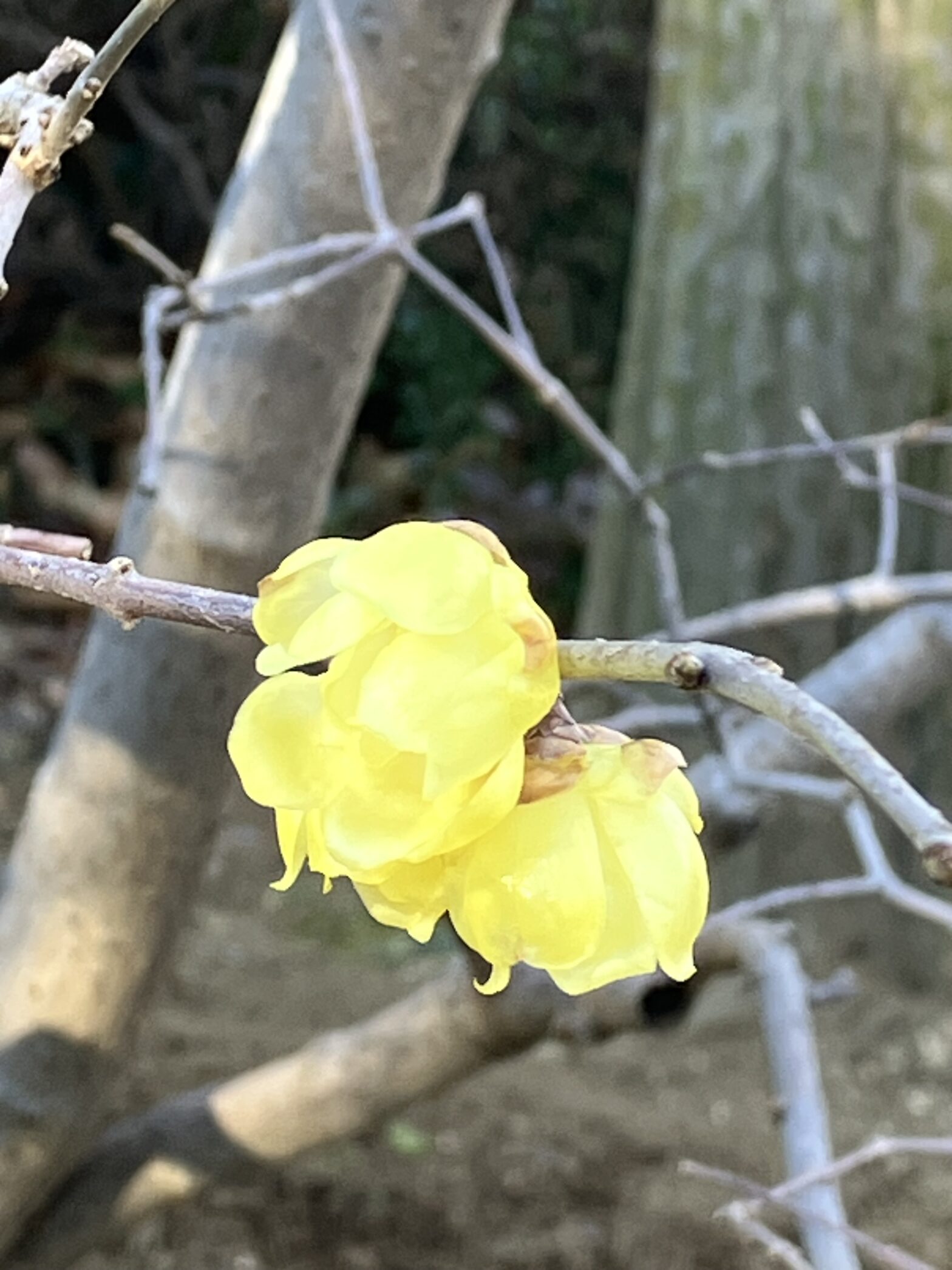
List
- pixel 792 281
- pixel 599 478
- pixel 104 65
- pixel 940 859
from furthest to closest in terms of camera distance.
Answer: pixel 599 478 → pixel 792 281 → pixel 104 65 → pixel 940 859

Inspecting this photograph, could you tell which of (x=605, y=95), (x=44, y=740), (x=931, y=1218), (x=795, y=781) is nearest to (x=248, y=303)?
(x=795, y=781)

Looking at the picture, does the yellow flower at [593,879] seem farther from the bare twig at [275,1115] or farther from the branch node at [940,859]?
the bare twig at [275,1115]

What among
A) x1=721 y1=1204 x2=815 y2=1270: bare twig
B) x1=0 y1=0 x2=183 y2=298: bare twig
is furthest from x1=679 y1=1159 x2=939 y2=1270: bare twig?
x1=0 y1=0 x2=183 y2=298: bare twig

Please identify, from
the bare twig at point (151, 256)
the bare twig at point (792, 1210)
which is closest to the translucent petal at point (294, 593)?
the bare twig at point (792, 1210)

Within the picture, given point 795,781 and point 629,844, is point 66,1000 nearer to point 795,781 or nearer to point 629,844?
point 795,781

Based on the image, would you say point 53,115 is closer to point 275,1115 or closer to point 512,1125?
point 275,1115

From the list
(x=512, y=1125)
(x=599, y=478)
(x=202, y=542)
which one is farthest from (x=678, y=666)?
(x=599, y=478)

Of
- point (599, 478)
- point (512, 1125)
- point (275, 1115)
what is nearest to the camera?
point (275, 1115)
